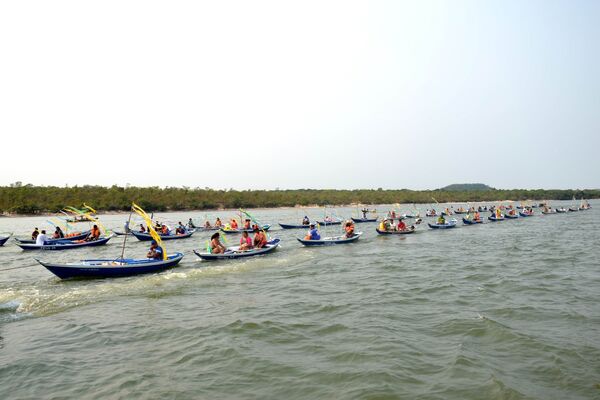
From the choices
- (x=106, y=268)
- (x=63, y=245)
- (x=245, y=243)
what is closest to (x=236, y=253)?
(x=245, y=243)

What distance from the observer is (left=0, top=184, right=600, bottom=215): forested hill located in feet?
242

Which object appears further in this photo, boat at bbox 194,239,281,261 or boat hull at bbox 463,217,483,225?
boat hull at bbox 463,217,483,225

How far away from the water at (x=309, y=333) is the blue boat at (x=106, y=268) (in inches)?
18.5

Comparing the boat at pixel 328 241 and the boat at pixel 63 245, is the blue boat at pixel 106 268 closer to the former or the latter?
the boat at pixel 328 241

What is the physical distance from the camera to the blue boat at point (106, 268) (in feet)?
60.7

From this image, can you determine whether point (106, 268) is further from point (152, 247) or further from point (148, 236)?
point (148, 236)

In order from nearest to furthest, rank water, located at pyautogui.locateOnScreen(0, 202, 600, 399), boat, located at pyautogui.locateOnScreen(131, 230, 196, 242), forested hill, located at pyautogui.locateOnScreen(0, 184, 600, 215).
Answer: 1. water, located at pyautogui.locateOnScreen(0, 202, 600, 399)
2. boat, located at pyautogui.locateOnScreen(131, 230, 196, 242)
3. forested hill, located at pyautogui.locateOnScreen(0, 184, 600, 215)

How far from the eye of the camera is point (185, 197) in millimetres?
96062

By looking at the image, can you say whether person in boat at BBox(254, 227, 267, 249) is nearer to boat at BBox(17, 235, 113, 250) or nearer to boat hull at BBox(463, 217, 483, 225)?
boat at BBox(17, 235, 113, 250)

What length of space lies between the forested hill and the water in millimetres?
61345

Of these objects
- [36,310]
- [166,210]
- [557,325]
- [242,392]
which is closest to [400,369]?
[242,392]

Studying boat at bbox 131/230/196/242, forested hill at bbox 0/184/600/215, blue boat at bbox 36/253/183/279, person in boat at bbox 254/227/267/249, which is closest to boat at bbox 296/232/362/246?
person in boat at bbox 254/227/267/249

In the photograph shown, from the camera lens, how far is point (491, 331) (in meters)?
10.9

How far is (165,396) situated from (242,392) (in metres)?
1.41
